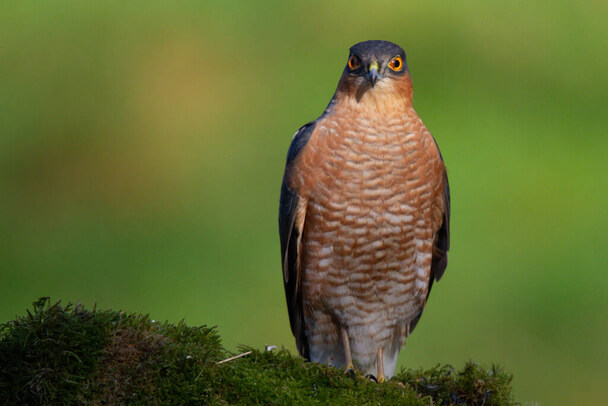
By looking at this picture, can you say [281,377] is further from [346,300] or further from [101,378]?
[346,300]

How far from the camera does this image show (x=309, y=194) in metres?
4.86

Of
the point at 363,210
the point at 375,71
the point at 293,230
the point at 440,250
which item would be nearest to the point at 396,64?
the point at 375,71

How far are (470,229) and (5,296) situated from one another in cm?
A: 506

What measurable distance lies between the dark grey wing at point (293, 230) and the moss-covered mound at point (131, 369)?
167 centimetres

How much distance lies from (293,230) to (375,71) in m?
1.10

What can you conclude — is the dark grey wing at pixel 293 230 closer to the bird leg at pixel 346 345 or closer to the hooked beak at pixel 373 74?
the bird leg at pixel 346 345

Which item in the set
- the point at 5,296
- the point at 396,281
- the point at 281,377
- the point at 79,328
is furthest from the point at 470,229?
the point at 79,328

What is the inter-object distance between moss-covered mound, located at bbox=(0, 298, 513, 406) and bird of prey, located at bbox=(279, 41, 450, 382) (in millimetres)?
1580

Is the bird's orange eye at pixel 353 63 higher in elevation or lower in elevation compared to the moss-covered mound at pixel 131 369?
higher

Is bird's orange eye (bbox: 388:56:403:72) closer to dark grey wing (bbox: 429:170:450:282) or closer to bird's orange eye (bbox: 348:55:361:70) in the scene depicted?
bird's orange eye (bbox: 348:55:361:70)

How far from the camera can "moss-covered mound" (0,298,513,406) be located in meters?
2.91

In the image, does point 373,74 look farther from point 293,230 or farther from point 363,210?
point 293,230

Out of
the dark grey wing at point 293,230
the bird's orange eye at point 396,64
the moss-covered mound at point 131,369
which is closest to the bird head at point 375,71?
the bird's orange eye at point 396,64

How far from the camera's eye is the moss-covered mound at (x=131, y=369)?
2.91m
